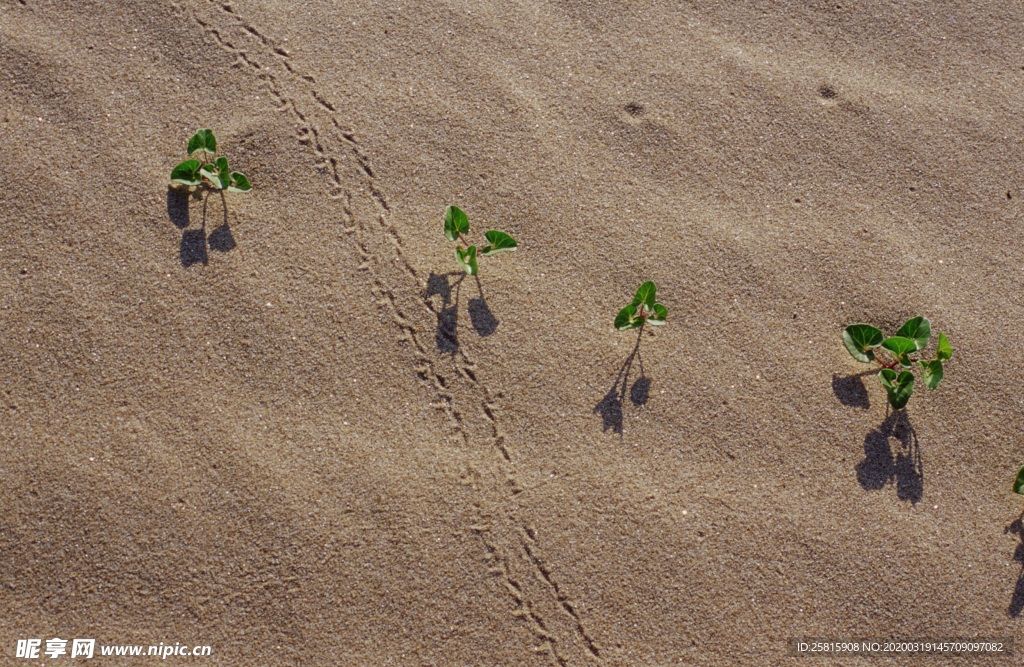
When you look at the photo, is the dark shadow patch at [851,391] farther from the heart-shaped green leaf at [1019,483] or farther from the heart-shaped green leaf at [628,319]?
the heart-shaped green leaf at [628,319]

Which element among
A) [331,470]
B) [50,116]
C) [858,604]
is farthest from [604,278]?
[50,116]

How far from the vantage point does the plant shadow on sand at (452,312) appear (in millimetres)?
1973

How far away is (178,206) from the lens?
203 centimetres

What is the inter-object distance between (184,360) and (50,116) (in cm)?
86

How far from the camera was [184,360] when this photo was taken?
193 centimetres

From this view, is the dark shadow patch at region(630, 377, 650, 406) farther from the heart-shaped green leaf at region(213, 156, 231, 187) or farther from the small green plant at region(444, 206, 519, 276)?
the heart-shaped green leaf at region(213, 156, 231, 187)

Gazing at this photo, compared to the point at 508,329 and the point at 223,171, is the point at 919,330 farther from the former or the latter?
the point at 223,171

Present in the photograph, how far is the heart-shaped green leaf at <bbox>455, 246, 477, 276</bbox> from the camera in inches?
76.9

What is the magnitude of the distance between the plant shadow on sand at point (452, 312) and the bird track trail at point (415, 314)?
20mm

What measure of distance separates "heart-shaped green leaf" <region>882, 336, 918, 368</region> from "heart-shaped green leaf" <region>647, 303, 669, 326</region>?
608 mm

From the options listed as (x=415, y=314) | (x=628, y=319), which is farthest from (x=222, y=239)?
(x=628, y=319)

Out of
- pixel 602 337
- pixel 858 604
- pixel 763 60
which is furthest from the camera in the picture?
pixel 763 60

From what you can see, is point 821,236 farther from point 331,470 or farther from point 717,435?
point 331,470

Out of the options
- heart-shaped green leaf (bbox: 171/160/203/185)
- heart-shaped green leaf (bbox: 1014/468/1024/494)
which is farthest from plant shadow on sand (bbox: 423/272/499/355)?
heart-shaped green leaf (bbox: 1014/468/1024/494)
